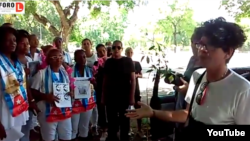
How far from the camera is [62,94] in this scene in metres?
3.19

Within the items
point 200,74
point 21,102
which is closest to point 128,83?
point 21,102

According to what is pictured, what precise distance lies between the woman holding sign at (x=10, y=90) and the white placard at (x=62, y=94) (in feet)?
1.39

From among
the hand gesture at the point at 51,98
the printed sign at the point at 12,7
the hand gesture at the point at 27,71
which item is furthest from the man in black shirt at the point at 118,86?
the printed sign at the point at 12,7

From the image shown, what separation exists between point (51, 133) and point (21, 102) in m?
0.59

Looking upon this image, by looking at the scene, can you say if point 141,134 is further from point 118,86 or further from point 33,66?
point 33,66

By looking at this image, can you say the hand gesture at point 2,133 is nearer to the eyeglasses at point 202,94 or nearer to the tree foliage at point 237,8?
the eyeglasses at point 202,94

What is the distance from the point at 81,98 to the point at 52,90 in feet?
2.24

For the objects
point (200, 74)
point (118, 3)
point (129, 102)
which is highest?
point (118, 3)

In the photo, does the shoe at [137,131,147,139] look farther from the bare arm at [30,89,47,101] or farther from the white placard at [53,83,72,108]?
the bare arm at [30,89,47,101]

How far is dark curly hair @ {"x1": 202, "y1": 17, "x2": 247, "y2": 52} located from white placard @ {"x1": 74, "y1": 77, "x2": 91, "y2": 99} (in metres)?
2.52

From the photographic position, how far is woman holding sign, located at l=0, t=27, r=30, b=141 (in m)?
2.49

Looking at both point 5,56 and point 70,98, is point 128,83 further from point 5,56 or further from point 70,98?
point 5,56

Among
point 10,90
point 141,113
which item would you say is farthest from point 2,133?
point 141,113

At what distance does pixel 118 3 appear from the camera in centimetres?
861
